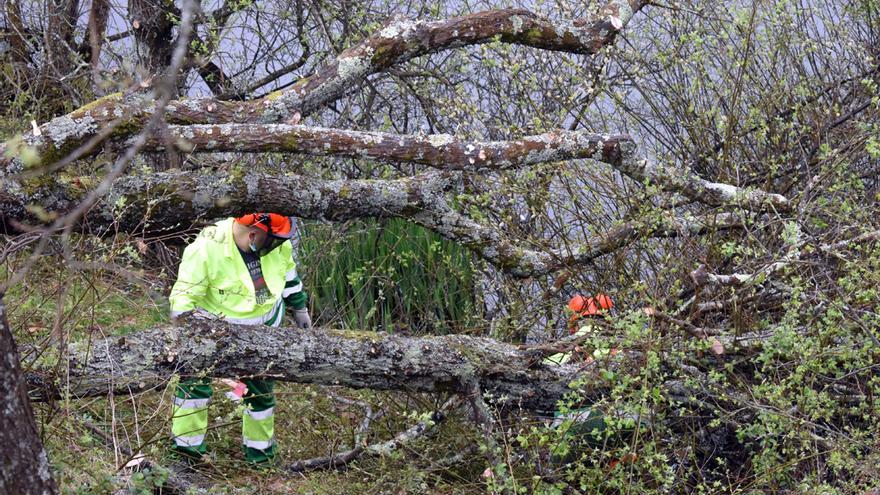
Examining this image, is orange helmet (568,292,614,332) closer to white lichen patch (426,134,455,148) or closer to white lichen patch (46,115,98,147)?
white lichen patch (426,134,455,148)

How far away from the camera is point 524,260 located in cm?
523

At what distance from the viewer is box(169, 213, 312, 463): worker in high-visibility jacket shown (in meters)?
5.80

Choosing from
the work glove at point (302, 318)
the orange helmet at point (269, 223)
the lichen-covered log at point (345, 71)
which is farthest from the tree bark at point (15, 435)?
the work glove at point (302, 318)

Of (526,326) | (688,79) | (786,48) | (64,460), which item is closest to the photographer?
(64,460)

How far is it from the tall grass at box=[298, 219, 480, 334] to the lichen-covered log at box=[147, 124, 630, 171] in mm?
3261

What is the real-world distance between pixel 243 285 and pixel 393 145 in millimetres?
1916

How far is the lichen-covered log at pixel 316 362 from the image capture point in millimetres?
4324

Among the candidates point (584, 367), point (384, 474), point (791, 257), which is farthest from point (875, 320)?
point (384, 474)

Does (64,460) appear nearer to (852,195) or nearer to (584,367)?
(584,367)

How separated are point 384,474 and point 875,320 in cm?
229

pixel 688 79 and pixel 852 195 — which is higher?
pixel 688 79

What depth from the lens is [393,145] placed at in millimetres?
4504

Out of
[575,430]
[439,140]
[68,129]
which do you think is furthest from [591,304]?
[68,129]

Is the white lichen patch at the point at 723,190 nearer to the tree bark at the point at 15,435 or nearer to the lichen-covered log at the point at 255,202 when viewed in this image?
the lichen-covered log at the point at 255,202
